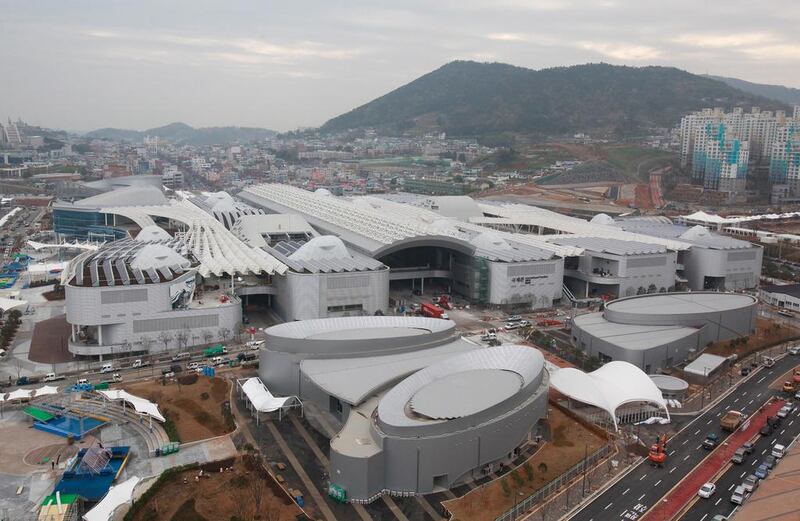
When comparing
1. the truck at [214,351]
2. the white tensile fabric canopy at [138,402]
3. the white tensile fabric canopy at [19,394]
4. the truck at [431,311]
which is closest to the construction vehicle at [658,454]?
the truck at [431,311]

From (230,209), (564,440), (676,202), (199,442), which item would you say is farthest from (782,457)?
(676,202)

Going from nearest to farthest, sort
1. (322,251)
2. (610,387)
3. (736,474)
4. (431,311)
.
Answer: (736,474) < (610,387) < (431,311) < (322,251)

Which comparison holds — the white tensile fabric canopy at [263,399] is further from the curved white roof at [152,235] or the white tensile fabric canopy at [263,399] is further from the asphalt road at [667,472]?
the curved white roof at [152,235]

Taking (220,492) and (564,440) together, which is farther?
(564,440)

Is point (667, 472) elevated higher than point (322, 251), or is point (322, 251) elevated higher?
point (322, 251)

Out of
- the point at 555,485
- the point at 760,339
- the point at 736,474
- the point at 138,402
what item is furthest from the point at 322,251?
the point at 736,474

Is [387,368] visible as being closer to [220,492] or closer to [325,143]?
[220,492]

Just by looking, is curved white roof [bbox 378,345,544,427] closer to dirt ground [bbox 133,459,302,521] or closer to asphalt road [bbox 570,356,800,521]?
dirt ground [bbox 133,459,302,521]

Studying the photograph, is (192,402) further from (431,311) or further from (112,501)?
(431,311)
